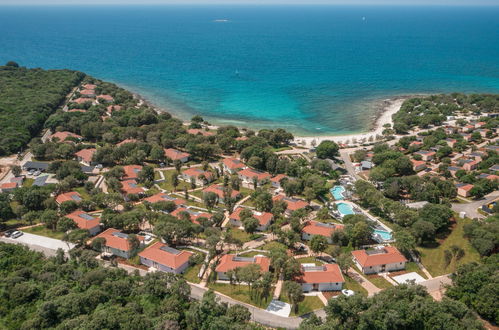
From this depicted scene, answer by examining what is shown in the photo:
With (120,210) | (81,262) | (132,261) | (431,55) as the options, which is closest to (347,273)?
(132,261)

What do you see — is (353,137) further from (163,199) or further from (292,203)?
(163,199)

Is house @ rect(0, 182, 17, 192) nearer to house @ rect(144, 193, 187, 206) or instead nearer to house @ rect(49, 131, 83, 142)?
house @ rect(49, 131, 83, 142)

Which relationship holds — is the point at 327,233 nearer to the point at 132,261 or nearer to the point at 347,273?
the point at 347,273

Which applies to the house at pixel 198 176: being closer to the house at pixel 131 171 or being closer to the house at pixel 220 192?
the house at pixel 220 192

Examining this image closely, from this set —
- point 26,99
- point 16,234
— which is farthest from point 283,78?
point 16,234

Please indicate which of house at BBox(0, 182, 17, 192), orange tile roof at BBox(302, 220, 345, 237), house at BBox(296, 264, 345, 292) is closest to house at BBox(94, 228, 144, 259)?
house at BBox(296, 264, 345, 292)

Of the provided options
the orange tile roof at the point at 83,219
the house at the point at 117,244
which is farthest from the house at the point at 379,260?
the orange tile roof at the point at 83,219
